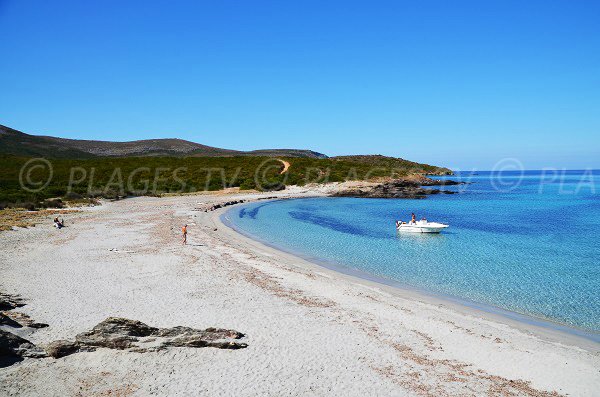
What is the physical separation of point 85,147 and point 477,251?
12355 cm

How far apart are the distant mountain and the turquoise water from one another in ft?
268

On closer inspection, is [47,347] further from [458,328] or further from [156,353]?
[458,328]

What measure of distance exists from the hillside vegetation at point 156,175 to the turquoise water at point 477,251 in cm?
2302

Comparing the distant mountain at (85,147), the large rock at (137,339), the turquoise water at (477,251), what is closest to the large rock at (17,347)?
the large rock at (137,339)

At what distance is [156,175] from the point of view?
70.8 metres

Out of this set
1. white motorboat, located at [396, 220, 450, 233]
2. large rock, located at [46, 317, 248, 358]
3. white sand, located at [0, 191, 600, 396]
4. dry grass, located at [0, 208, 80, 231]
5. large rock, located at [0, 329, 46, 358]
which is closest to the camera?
white sand, located at [0, 191, 600, 396]

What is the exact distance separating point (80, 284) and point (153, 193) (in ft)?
148

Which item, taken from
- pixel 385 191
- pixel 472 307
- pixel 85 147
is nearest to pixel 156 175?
pixel 385 191

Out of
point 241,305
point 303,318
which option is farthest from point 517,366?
point 241,305

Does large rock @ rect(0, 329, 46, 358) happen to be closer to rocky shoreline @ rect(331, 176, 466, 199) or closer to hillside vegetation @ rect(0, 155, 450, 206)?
hillside vegetation @ rect(0, 155, 450, 206)

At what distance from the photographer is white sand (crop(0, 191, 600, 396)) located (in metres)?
7.84

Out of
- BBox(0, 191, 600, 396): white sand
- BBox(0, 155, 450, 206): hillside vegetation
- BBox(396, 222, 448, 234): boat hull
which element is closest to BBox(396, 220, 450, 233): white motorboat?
BBox(396, 222, 448, 234): boat hull

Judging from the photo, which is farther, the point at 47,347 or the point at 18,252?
the point at 18,252

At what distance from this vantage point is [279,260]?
19.5 m
